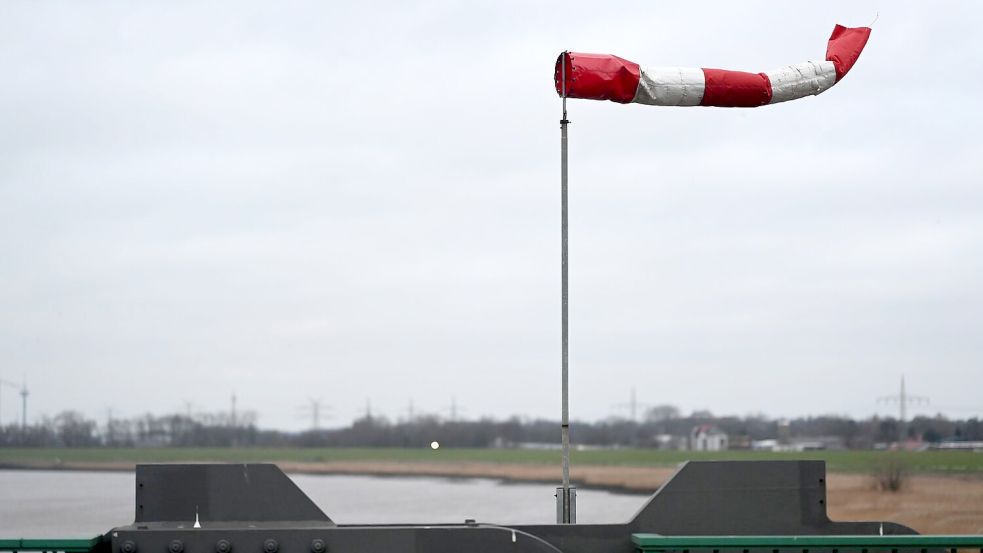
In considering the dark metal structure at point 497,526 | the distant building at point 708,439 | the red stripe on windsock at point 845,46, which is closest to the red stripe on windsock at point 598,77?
the red stripe on windsock at point 845,46

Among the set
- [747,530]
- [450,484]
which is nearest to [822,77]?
[747,530]

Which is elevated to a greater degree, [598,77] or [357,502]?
[598,77]

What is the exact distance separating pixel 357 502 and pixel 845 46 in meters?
50.9

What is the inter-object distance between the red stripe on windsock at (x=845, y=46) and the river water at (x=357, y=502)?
26405 mm

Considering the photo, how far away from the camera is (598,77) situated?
9.31 metres

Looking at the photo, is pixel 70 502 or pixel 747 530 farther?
pixel 70 502

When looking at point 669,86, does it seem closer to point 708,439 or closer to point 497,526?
point 497,526

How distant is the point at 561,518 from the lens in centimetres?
860

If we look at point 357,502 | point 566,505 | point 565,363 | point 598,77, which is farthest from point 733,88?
point 357,502

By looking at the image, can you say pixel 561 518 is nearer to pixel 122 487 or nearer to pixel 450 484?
pixel 122 487

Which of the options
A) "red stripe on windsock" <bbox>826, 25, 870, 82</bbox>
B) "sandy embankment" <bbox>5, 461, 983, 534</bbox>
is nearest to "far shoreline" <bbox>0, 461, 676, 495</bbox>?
"sandy embankment" <bbox>5, 461, 983, 534</bbox>

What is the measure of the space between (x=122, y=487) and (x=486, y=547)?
63.3 m

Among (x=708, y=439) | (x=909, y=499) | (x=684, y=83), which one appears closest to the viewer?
(x=684, y=83)

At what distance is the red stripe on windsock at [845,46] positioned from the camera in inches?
400
